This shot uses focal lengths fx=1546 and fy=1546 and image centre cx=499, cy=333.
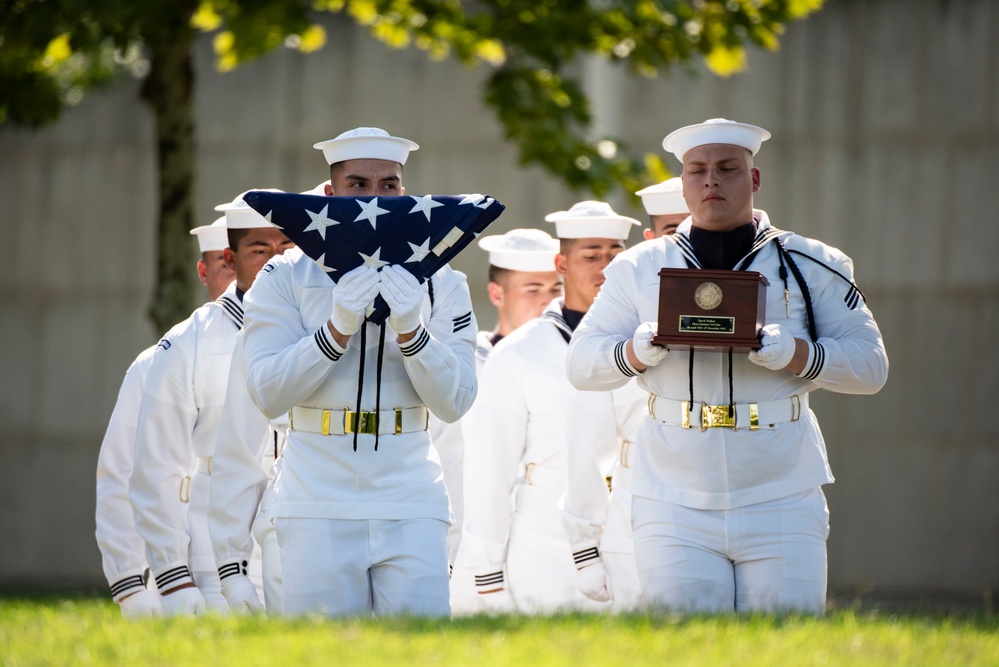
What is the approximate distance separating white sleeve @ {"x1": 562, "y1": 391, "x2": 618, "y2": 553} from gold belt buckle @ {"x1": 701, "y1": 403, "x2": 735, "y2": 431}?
1.61 meters

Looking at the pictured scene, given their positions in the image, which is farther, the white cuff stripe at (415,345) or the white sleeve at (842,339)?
the white sleeve at (842,339)

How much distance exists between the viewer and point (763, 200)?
13711 mm

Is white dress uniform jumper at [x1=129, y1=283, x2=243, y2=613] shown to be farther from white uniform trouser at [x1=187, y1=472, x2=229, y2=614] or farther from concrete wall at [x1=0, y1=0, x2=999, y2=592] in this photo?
concrete wall at [x1=0, y1=0, x2=999, y2=592]

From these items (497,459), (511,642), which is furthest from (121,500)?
(511,642)

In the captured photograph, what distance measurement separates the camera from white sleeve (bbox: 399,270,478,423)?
5.34m

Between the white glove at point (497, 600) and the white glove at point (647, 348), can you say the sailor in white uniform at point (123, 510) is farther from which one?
the white glove at point (647, 348)

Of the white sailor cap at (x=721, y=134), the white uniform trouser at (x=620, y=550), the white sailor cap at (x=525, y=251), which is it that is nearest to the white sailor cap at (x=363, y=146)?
the white sailor cap at (x=721, y=134)

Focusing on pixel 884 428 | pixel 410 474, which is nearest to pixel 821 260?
pixel 410 474

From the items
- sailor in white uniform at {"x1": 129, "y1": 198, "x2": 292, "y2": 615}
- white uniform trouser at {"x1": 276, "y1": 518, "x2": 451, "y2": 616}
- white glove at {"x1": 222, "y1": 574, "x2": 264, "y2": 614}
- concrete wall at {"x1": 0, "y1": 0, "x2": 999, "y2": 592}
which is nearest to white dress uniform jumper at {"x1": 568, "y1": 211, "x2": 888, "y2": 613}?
white uniform trouser at {"x1": 276, "y1": 518, "x2": 451, "y2": 616}

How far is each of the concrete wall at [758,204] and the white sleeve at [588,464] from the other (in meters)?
5.89

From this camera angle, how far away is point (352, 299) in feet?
17.2

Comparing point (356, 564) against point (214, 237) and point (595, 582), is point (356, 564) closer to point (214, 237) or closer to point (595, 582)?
point (595, 582)

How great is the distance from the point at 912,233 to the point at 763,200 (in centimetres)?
132

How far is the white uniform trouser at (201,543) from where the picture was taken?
7.25 meters
